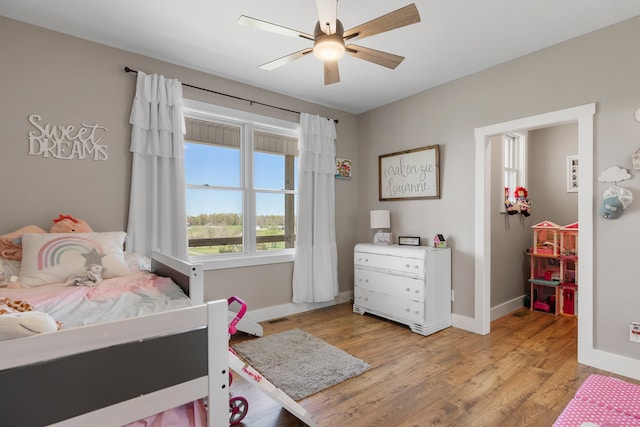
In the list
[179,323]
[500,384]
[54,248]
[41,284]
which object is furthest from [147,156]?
[500,384]

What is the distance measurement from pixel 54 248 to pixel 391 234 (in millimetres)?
3233

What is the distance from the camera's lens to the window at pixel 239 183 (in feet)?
10.4

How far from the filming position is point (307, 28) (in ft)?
7.86

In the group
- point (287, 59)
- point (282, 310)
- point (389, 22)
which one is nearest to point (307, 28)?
point (287, 59)

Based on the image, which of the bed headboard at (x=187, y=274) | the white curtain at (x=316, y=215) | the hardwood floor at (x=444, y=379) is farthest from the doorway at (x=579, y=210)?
the bed headboard at (x=187, y=274)

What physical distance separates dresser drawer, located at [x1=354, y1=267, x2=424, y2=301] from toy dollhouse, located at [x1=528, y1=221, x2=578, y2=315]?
1792 millimetres

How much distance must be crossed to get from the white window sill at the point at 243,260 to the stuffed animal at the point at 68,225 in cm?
97

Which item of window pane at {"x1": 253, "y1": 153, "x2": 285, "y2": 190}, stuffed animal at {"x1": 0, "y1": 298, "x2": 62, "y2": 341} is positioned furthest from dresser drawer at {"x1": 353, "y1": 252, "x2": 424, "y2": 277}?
stuffed animal at {"x1": 0, "y1": 298, "x2": 62, "y2": 341}

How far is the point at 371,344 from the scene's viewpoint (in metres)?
2.85

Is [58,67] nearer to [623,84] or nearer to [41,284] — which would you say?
[41,284]

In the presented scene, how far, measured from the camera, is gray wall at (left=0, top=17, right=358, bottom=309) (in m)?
2.24

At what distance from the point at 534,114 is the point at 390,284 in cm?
208

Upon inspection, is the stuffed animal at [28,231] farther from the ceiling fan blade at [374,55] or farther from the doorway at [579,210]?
the doorway at [579,210]

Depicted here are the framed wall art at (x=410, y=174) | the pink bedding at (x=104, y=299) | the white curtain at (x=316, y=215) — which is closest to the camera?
the pink bedding at (x=104, y=299)
